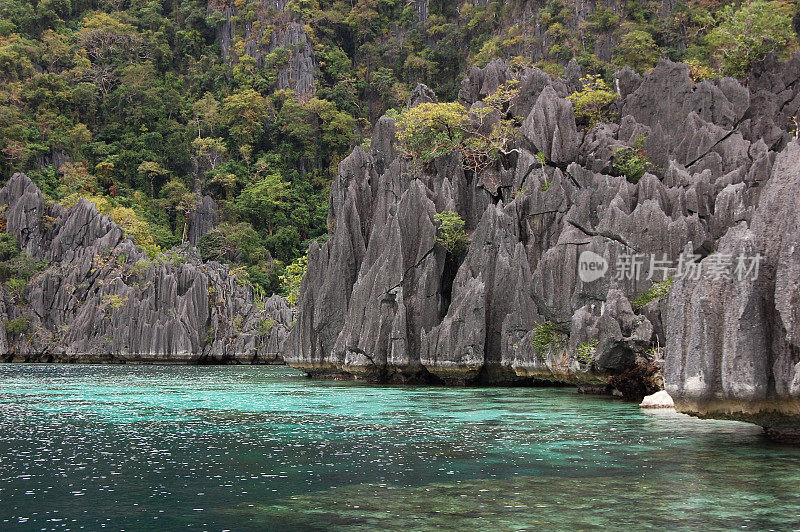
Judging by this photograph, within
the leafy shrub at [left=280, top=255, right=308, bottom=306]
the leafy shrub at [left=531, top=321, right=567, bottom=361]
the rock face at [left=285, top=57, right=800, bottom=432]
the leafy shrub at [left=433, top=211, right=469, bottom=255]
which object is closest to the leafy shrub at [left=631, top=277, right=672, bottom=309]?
the rock face at [left=285, top=57, right=800, bottom=432]

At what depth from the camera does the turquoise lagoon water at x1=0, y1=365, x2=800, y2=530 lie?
1085cm

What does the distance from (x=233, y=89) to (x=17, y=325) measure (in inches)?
1712

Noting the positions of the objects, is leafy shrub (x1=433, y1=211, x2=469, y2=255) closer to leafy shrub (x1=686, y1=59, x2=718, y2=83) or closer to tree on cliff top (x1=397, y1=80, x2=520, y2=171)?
tree on cliff top (x1=397, y1=80, x2=520, y2=171)

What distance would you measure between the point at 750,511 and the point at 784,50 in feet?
174

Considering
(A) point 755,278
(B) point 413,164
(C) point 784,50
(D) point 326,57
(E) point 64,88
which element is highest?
(D) point 326,57

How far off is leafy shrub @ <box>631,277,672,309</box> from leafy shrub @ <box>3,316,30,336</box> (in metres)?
56.0

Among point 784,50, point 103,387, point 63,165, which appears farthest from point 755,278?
point 63,165

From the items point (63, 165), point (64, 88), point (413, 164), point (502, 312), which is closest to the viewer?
point (502, 312)

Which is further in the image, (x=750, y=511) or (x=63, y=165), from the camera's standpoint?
(x=63, y=165)

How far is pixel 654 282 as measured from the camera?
3145 centimetres

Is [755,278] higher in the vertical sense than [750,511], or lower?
higher

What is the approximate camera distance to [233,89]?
9862 centimetres

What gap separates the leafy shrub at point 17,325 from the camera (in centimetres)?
6725

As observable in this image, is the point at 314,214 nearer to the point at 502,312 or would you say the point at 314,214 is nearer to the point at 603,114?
the point at 603,114
